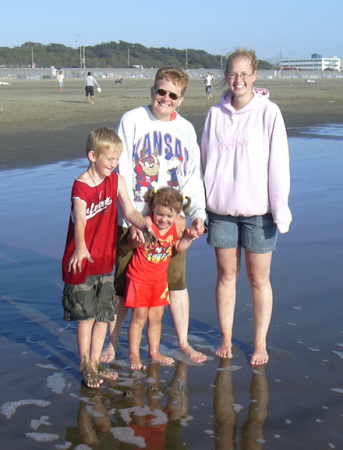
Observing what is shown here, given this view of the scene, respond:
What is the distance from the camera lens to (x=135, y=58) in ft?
460

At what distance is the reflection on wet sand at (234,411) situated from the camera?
287cm

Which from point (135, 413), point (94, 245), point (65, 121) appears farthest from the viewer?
point (65, 121)

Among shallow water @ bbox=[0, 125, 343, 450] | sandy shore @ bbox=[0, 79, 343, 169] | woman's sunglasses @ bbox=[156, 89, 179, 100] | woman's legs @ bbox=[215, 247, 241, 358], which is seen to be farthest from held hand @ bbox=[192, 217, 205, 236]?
sandy shore @ bbox=[0, 79, 343, 169]

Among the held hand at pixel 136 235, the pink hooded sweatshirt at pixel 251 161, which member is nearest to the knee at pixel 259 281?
the pink hooded sweatshirt at pixel 251 161

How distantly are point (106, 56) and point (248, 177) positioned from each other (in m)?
139

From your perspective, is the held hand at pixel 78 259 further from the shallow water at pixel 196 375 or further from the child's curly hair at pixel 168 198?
the shallow water at pixel 196 375

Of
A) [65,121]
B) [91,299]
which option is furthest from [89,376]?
[65,121]

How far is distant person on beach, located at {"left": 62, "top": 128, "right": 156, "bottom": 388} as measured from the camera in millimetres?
3277

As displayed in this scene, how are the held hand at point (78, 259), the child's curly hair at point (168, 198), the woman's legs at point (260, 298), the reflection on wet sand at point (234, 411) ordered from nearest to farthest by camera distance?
the reflection on wet sand at point (234, 411) → the held hand at point (78, 259) → the child's curly hair at point (168, 198) → the woman's legs at point (260, 298)

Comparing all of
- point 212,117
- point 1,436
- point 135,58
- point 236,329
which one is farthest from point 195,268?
point 135,58

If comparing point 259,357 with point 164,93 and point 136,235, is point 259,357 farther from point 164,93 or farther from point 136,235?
point 164,93

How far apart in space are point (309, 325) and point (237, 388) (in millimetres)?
1045

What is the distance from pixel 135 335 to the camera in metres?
3.69

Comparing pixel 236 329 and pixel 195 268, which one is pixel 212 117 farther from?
pixel 195 268
